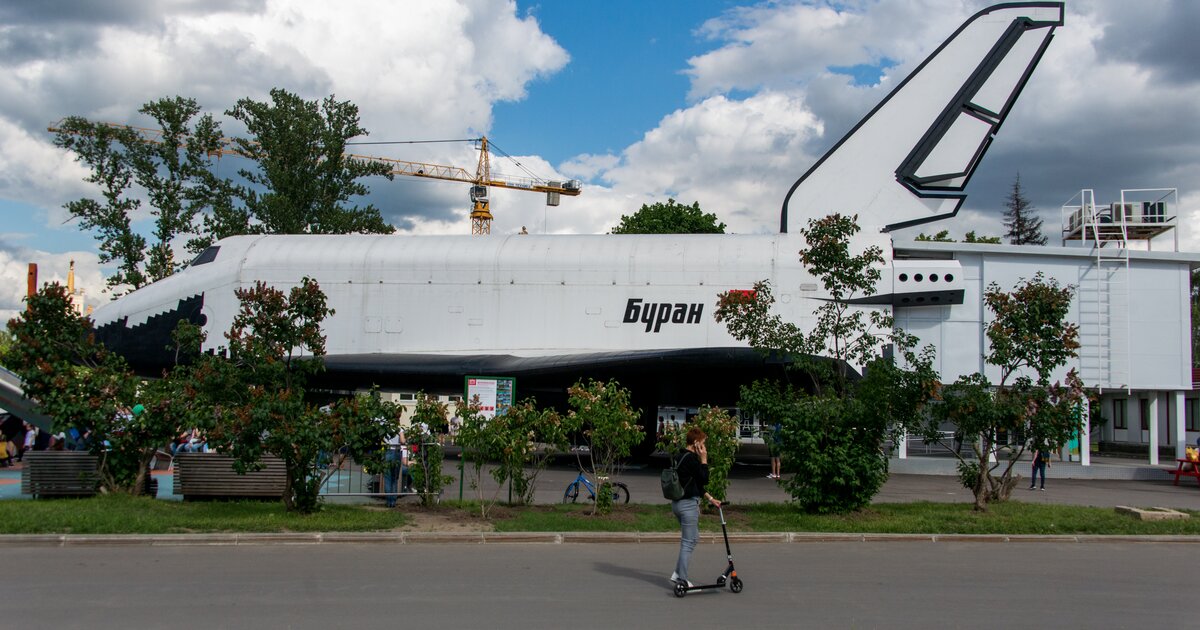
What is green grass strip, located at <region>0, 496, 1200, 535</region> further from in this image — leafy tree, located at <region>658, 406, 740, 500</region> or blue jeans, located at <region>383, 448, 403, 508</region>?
leafy tree, located at <region>658, 406, 740, 500</region>

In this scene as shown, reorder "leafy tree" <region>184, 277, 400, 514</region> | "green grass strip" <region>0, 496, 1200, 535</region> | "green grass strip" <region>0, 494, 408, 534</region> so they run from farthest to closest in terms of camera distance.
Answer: "leafy tree" <region>184, 277, 400, 514</region> → "green grass strip" <region>0, 496, 1200, 535</region> → "green grass strip" <region>0, 494, 408, 534</region>

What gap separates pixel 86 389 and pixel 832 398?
9890mm

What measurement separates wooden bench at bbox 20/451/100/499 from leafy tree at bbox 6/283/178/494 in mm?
177

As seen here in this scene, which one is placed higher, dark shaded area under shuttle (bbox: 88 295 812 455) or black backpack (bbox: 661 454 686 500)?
dark shaded area under shuttle (bbox: 88 295 812 455)

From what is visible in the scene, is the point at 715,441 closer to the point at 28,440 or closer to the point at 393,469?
the point at 393,469

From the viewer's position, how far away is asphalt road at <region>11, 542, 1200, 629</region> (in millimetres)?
5820

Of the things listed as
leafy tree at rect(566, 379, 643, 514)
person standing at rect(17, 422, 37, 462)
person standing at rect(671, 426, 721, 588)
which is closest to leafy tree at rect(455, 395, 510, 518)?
leafy tree at rect(566, 379, 643, 514)

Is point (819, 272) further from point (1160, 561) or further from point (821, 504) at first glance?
point (1160, 561)

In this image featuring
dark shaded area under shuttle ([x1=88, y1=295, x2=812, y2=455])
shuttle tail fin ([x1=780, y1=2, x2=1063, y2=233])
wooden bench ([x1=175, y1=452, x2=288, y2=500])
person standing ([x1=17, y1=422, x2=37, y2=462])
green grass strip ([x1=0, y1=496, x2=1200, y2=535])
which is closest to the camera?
green grass strip ([x1=0, y1=496, x2=1200, y2=535])

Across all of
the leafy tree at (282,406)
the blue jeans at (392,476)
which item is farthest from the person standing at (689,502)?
the blue jeans at (392,476)

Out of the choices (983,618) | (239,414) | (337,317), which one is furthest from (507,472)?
(337,317)

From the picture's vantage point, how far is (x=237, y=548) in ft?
27.9

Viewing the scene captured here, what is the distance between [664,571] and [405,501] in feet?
18.8

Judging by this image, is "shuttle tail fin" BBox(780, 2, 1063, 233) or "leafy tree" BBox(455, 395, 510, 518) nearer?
"leafy tree" BBox(455, 395, 510, 518)
